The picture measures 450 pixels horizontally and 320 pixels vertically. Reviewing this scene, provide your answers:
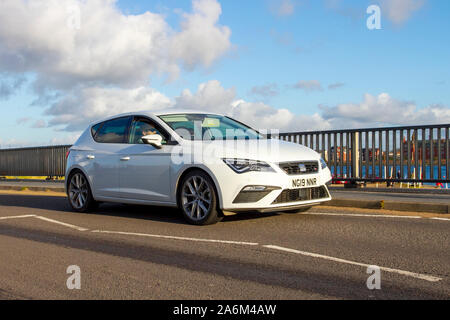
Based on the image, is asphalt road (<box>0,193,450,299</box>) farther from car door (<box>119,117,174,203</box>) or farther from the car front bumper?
car door (<box>119,117,174,203</box>)

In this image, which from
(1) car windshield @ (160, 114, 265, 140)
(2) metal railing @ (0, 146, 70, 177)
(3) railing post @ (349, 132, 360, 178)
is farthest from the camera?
(2) metal railing @ (0, 146, 70, 177)

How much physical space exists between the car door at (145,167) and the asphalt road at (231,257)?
1.48 feet

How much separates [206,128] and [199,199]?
49.1 inches

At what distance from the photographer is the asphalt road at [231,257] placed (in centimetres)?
418

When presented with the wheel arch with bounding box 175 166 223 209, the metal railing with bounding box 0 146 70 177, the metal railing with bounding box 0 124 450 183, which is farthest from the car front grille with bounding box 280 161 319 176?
the metal railing with bounding box 0 146 70 177

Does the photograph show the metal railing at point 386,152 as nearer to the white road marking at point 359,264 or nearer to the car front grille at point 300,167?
the car front grille at point 300,167

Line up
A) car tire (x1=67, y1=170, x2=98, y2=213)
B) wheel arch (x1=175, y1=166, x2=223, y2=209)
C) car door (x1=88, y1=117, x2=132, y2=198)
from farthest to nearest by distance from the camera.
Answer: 1. car tire (x1=67, y1=170, x2=98, y2=213)
2. car door (x1=88, y1=117, x2=132, y2=198)
3. wheel arch (x1=175, y1=166, x2=223, y2=209)

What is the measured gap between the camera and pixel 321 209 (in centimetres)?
940

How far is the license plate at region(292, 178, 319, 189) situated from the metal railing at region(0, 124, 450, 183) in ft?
21.1

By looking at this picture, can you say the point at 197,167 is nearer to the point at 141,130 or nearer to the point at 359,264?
the point at 141,130

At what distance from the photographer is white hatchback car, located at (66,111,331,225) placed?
7180 mm

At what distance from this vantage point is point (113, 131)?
9.41 metres

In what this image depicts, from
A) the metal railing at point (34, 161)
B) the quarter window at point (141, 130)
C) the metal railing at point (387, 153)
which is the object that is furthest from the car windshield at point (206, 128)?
the metal railing at point (34, 161)
